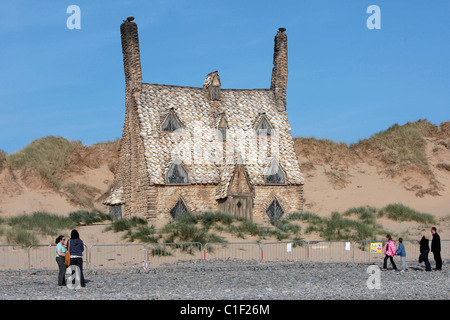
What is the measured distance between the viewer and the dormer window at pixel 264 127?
40.3 m

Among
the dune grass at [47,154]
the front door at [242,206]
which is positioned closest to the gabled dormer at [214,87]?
the front door at [242,206]

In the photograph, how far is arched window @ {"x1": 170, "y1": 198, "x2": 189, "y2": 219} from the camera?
36.2 meters

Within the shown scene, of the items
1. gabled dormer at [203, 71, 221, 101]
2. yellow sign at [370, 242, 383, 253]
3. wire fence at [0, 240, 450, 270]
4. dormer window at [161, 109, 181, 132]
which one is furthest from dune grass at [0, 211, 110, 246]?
yellow sign at [370, 242, 383, 253]

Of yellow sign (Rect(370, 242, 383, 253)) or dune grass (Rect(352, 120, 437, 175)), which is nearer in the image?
yellow sign (Rect(370, 242, 383, 253))

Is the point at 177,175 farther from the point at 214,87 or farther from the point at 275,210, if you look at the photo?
the point at 214,87

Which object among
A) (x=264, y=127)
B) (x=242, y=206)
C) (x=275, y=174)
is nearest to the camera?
(x=242, y=206)

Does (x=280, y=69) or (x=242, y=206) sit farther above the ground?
(x=280, y=69)

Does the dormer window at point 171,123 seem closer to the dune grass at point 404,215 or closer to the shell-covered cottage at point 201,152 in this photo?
the shell-covered cottage at point 201,152

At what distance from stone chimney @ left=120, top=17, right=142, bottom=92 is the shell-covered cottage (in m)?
0.06

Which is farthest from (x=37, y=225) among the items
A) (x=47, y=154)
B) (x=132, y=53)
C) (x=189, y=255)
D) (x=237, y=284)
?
(x=47, y=154)

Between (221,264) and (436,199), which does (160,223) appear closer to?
(221,264)

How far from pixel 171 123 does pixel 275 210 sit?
8.05 metres

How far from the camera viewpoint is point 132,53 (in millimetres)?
38031

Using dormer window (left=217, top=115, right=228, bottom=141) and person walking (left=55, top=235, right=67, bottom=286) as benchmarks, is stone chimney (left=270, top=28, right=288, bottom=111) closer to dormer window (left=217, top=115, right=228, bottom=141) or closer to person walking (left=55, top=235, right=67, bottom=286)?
dormer window (left=217, top=115, right=228, bottom=141)
